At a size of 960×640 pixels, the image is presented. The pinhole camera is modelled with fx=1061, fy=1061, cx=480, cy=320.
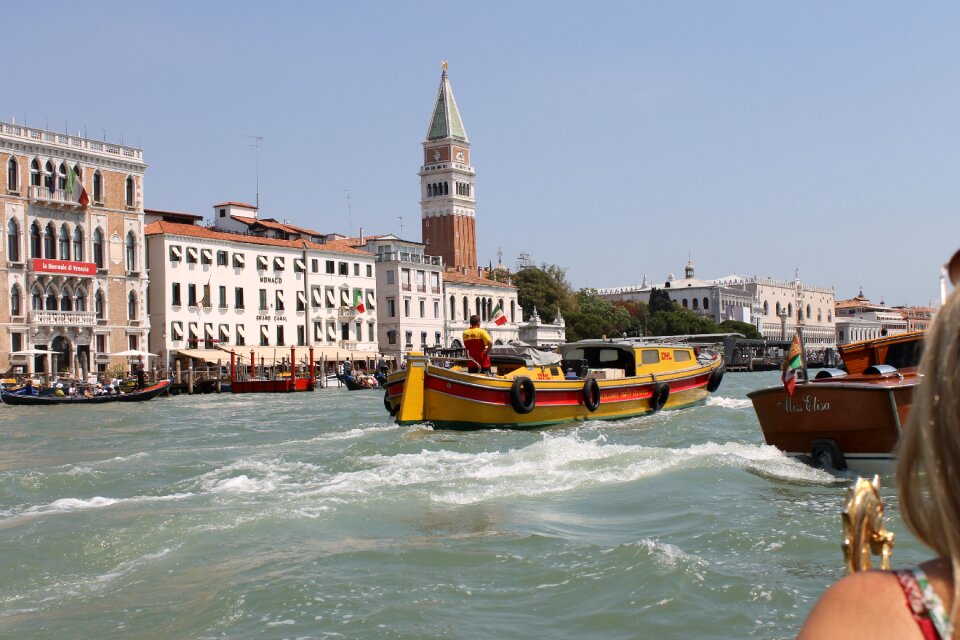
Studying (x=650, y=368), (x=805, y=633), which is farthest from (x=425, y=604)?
(x=650, y=368)

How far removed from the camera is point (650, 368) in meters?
23.2

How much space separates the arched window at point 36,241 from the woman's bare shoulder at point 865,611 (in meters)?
46.2

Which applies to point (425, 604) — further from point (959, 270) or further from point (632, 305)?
point (632, 305)

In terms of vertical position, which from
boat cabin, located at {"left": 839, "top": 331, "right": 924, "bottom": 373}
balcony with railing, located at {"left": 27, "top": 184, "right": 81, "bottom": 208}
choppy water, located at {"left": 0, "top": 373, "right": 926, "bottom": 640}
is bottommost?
choppy water, located at {"left": 0, "top": 373, "right": 926, "bottom": 640}

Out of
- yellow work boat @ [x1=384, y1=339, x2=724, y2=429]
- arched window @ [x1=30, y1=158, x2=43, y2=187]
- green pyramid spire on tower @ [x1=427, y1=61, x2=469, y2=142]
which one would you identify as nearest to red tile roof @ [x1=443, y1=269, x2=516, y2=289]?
green pyramid spire on tower @ [x1=427, y1=61, x2=469, y2=142]

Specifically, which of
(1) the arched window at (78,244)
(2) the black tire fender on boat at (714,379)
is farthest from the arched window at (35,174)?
(2) the black tire fender on boat at (714,379)

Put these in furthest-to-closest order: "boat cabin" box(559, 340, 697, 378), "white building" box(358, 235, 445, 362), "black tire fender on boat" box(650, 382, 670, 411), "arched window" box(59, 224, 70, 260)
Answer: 1. "white building" box(358, 235, 445, 362)
2. "arched window" box(59, 224, 70, 260)
3. "boat cabin" box(559, 340, 697, 378)
4. "black tire fender on boat" box(650, 382, 670, 411)

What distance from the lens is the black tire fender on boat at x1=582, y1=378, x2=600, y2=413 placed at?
20.3 m

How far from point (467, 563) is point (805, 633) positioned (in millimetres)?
5759

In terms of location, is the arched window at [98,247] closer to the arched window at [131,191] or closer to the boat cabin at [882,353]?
the arched window at [131,191]

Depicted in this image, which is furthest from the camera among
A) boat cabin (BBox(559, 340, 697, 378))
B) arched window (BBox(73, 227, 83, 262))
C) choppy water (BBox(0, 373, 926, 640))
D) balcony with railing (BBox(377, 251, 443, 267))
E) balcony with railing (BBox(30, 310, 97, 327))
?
balcony with railing (BBox(377, 251, 443, 267))

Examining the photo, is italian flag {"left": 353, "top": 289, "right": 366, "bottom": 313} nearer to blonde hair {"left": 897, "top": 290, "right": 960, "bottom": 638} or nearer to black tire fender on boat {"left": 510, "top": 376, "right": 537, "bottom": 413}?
black tire fender on boat {"left": 510, "top": 376, "right": 537, "bottom": 413}

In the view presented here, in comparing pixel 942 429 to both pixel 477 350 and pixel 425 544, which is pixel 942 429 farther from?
pixel 477 350

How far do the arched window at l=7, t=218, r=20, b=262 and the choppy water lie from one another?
31.1m
